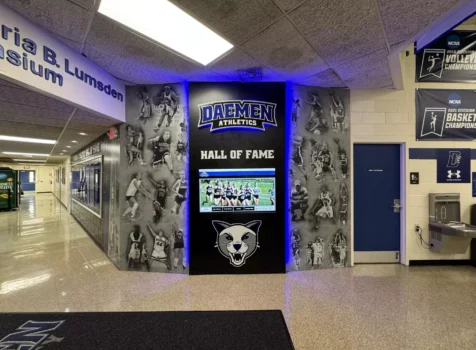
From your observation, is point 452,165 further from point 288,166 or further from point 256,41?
point 256,41

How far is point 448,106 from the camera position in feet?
13.0

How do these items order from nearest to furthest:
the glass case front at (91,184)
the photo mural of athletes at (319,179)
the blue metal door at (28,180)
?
the photo mural of athletes at (319,179)
the glass case front at (91,184)
the blue metal door at (28,180)

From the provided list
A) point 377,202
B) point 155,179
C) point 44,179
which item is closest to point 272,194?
point 155,179

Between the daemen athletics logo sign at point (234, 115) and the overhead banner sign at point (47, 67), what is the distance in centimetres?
136

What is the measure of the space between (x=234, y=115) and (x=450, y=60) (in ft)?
12.8

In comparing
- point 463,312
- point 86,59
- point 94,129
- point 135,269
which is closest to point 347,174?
point 463,312

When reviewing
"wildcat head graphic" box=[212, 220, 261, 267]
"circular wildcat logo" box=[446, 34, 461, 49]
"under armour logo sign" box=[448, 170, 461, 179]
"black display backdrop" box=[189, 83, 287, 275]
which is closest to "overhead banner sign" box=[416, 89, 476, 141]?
"under armour logo sign" box=[448, 170, 461, 179]

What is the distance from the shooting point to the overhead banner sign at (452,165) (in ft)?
12.9

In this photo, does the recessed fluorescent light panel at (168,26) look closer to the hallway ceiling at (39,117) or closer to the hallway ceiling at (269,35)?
the hallway ceiling at (269,35)

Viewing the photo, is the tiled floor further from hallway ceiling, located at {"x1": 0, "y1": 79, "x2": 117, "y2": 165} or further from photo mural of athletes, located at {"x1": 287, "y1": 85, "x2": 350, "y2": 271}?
hallway ceiling, located at {"x1": 0, "y1": 79, "x2": 117, "y2": 165}

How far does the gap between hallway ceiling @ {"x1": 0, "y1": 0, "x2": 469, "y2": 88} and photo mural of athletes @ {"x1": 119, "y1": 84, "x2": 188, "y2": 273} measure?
390 mm

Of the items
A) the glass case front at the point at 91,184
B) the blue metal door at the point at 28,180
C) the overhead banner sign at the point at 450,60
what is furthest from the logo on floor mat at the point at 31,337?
the blue metal door at the point at 28,180

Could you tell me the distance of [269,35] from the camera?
2.32m

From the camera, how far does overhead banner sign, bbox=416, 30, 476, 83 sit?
3.93m
